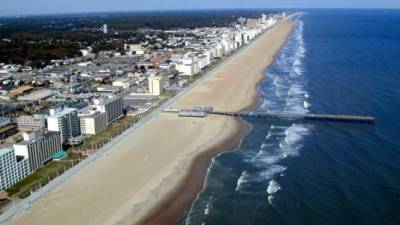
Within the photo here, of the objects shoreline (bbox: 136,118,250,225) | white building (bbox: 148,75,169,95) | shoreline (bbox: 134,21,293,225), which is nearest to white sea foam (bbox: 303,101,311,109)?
A: shoreline (bbox: 134,21,293,225)

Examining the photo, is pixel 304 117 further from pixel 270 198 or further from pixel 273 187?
pixel 270 198

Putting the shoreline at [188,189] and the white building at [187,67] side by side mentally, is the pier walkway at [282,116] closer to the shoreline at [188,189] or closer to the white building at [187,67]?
the shoreline at [188,189]

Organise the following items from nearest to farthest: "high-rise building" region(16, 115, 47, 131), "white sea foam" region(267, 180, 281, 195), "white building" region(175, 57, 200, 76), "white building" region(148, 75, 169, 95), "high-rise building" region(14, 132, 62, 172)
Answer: "white sea foam" region(267, 180, 281, 195), "high-rise building" region(14, 132, 62, 172), "high-rise building" region(16, 115, 47, 131), "white building" region(148, 75, 169, 95), "white building" region(175, 57, 200, 76)

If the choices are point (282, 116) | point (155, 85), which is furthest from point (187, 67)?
point (282, 116)

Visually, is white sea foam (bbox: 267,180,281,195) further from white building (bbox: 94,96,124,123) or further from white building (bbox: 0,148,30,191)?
white building (bbox: 94,96,124,123)

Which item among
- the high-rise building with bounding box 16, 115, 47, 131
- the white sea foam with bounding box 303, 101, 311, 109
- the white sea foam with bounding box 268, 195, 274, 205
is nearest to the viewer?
the white sea foam with bounding box 268, 195, 274, 205

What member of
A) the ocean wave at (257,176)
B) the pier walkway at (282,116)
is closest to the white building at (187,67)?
the pier walkway at (282,116)
